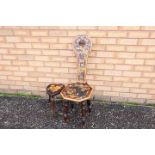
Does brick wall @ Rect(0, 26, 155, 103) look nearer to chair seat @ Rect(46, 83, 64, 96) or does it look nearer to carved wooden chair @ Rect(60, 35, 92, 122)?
carved wooden chair @ Rect(60, 35, 92, 122)

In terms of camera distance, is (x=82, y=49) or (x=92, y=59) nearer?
(x=82, y=49)

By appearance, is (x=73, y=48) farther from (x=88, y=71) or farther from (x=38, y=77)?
(x=38, y=77)

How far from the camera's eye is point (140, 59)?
3598 mm

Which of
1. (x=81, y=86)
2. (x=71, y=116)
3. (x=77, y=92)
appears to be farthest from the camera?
(x=71, y=116)

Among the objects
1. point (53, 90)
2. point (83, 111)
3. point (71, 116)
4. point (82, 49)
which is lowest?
point (71, 116)

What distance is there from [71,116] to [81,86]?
50 cm

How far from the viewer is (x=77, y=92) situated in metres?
3.36

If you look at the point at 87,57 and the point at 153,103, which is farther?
the point at 153,103

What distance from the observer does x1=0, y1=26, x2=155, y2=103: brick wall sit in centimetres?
352

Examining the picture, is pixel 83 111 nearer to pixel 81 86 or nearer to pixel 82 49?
pixel 81 86

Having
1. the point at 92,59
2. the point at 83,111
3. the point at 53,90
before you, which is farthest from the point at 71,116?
the point at 92,59

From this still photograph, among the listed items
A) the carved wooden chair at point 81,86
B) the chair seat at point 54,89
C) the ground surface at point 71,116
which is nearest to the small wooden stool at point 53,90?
the chair seat at point 54,89
